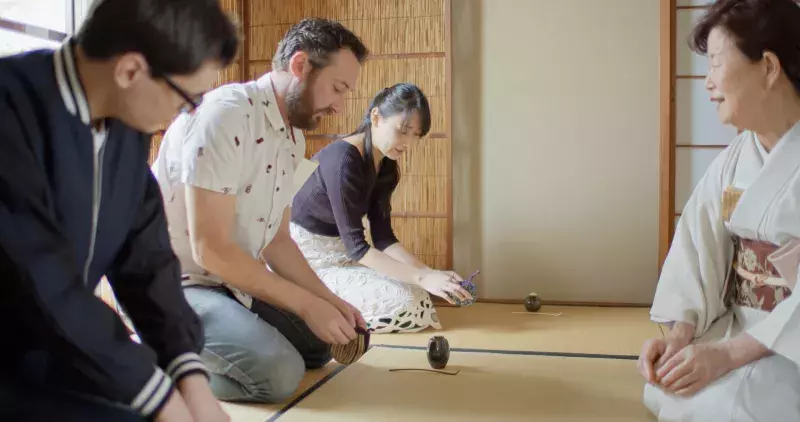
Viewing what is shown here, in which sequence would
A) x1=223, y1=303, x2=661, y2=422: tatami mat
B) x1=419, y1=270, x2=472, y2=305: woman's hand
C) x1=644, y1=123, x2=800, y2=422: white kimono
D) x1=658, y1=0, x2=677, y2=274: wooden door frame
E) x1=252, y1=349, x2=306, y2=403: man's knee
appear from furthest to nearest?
x1=658, y1=0, x2=677, y2=274: wooden door frame < x1=419, y1=270, x2=472, y2=305: woman's hand < x1=223, y1=303, x2=661, y2=422: tatami mat < x1=252, y1=349, x2=306, y2=403: man's knee < x1=644, y1=123, x2=800, y2=422: white kimono

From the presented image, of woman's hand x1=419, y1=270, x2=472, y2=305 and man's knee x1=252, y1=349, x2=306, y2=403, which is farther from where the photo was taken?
woman's hand x1=419, y1=270, x2=472, y2=305

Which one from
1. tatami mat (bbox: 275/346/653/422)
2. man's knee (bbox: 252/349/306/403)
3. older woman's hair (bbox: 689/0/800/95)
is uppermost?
older woman's hair (bbox: 689/0/800/95)

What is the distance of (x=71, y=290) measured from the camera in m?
1.18

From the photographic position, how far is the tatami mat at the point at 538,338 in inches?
99.0

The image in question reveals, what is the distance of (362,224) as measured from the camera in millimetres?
3719

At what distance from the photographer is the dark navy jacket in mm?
1160

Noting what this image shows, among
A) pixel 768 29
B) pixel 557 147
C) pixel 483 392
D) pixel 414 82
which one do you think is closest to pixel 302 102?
pixel 483 392

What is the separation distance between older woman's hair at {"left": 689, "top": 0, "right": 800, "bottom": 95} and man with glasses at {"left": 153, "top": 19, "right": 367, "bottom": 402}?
126 centimetres

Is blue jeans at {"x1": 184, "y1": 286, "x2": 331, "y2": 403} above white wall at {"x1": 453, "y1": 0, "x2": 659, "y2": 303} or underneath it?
underneath

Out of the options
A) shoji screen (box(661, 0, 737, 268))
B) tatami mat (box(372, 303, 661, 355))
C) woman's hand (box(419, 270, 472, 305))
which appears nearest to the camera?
tatami mat (box(372, 303, 661, 355))

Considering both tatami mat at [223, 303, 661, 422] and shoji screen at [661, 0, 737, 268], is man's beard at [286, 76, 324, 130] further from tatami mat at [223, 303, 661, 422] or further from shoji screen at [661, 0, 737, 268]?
shoji screen at [661, 0, 737, 268]

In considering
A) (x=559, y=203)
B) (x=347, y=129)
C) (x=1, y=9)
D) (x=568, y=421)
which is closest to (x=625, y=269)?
(x=559, y=203)

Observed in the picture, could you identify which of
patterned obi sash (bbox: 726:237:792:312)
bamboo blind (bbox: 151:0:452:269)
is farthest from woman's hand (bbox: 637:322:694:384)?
bamboo blind (bbox: 151:0:452:269)

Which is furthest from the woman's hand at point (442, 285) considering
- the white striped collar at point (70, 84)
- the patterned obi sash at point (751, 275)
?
the white striped collar at point (70, 84)
